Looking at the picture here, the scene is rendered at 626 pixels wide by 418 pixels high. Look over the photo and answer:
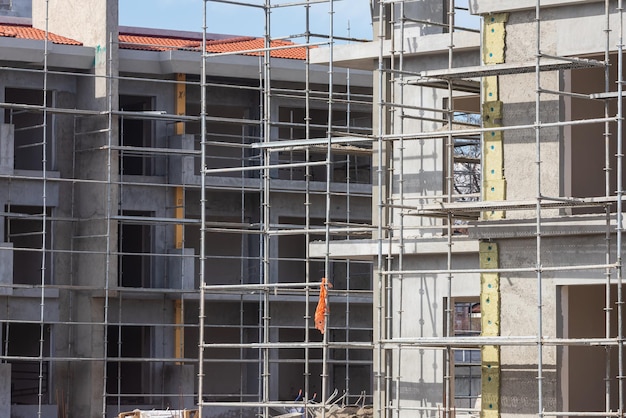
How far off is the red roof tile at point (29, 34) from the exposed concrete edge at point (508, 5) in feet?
55.5

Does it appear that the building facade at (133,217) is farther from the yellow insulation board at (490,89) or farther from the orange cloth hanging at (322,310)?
the yellow insulation board at (490,89)

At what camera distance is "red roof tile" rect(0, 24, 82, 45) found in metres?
33.9

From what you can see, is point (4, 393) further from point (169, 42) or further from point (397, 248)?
point (397, 248)

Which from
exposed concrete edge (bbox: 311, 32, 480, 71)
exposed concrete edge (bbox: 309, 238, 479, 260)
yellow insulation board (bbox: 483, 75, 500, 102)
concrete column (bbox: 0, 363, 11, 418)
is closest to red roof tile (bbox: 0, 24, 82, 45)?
concrete column (bbox: 0, 363, 11, 418)

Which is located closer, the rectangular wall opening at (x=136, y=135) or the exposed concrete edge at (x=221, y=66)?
the exposed concrete edge at (x=221, y=66)

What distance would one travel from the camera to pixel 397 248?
2189 centimetres

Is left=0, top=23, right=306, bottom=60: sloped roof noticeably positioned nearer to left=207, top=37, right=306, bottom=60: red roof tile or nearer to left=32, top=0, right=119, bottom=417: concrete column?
left=207, top=37, right=306, bottom=60: red roof tile

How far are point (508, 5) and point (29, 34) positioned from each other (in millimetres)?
18875

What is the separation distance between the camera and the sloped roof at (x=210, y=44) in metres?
35.4

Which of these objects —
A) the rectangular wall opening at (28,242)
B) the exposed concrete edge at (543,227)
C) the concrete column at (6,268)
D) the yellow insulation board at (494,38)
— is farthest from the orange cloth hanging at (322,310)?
the rectangular wall opening at (28,242)

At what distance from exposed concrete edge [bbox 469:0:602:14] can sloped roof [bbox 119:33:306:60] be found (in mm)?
17052

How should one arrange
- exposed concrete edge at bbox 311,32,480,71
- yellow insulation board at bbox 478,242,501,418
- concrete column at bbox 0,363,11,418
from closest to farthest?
yellow insulation board at bbox 478,242,501,418 < exposed concrete edge at bbox 311,32,480,71 < concrete column at bbox 0,363,11,418

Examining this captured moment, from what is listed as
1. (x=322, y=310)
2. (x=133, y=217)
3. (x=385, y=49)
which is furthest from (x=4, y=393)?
(x=385, y=49)

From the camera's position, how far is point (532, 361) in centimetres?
1812
